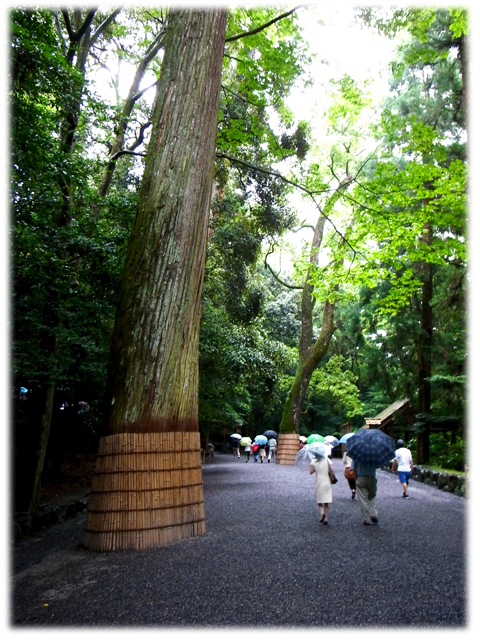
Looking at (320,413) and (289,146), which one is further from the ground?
(289,146)

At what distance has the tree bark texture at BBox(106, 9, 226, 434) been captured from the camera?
16.6 feet

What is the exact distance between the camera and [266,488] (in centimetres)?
975

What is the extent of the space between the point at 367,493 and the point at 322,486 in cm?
71

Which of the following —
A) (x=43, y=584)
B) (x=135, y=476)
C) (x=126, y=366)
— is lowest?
(x=43, y=584)

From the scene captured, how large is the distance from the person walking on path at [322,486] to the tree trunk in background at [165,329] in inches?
79.3

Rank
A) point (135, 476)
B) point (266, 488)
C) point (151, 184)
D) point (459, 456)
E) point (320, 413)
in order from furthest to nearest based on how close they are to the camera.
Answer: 1. point (320, 413)
2. point (459, 456)
3. point (266, 488)
4. point (151, 184)
5. point (135, 476)

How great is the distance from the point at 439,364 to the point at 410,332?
1.52 metres

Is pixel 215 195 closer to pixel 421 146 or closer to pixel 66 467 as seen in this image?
pixel 421 146

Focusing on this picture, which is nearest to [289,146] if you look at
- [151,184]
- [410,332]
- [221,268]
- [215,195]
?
[215,195]

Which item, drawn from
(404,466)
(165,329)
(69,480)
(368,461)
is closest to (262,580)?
(165,329)

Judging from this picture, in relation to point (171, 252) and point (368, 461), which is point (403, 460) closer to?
point (368, 461)

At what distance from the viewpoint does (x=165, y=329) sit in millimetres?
5164

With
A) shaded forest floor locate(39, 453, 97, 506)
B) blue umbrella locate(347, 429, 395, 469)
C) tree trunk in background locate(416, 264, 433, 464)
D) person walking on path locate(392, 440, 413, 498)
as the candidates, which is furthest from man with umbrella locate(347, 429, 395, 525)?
tree trunk in background locate(416, 264, 433, 464)

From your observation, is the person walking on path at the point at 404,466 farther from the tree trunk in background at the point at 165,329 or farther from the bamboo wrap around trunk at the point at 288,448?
the tree trunk in background at the point at 165,329
